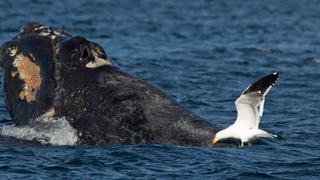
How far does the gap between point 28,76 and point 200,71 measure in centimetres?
946

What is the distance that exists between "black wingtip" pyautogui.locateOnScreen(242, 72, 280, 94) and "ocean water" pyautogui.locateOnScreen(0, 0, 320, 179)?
2.92 ft

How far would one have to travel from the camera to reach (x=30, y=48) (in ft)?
36.7

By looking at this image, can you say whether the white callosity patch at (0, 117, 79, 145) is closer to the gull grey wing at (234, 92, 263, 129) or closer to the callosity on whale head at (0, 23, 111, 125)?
the callosity on whale head at (0, 23, 111, 125)

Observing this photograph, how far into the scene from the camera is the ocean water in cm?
1050

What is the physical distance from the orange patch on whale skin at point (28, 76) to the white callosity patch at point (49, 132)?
344mm

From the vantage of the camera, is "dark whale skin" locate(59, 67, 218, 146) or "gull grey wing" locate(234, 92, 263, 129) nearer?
"dark whale skin" locate(59, 67, 218, 146)

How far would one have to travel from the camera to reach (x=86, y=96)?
35.0 ft

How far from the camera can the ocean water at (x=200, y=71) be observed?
10.5m

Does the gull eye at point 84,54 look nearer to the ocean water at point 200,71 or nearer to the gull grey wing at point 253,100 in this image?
the ocean water at point 200,71

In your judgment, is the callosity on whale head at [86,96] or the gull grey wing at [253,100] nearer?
the gull grey wing at [253,100]

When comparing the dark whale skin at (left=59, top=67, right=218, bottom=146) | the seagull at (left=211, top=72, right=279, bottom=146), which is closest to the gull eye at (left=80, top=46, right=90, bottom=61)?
the dark whale skin at (left=59, top=67, right=218, bottom=146)

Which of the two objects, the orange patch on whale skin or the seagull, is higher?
the orange patch on whale skin

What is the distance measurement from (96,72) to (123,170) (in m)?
1.20

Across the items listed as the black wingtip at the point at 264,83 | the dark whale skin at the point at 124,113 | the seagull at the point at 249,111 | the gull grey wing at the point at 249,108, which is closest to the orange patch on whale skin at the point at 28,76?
the dark whale skin at the point at 124,113
